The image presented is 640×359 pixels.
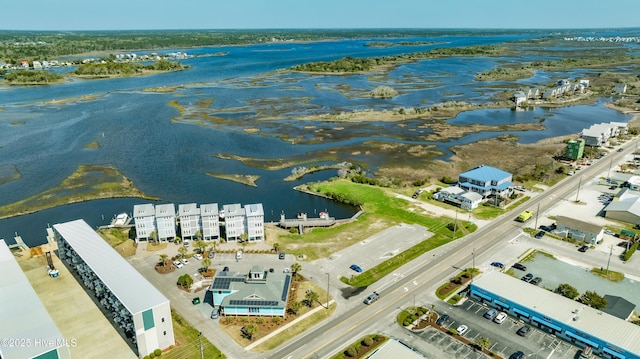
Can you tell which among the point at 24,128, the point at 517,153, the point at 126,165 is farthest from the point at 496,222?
the point at 24,128

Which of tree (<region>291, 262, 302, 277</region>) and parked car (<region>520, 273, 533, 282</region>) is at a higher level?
tree (<region>291, 262, 302, 277</region>)

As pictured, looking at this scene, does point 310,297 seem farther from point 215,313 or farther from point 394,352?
point 394,352

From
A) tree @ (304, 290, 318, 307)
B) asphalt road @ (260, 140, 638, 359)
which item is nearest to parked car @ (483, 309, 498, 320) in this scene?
asphalt road @ (260, 140, 638, 359)

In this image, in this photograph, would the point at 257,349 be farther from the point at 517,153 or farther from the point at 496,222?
the point at 517,153

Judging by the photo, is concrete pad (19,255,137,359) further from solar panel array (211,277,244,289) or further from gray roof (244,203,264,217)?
gray roof (244,203,264,217)

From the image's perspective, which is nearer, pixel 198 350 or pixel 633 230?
pixel 198 350

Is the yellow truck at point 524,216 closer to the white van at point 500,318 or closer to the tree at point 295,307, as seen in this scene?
the white van at point 500,318

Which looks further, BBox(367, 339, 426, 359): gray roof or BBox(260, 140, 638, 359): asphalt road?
BBox(260, 140, 638, 359): asphalt road
